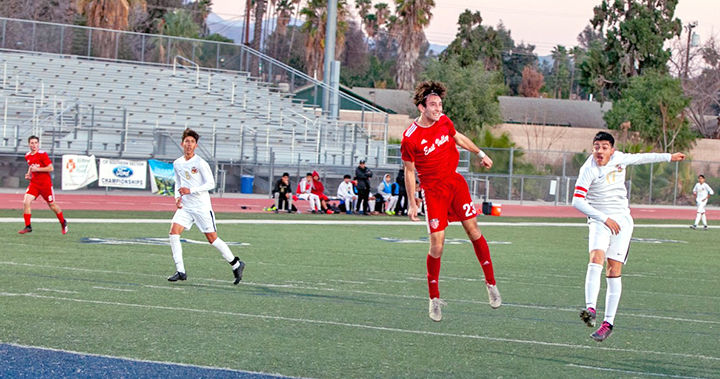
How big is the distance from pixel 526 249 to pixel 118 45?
86.1ft

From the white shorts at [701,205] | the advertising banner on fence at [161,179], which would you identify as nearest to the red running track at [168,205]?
the advertising banner on fence at [161,179]

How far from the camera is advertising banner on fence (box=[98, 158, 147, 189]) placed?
31531mm

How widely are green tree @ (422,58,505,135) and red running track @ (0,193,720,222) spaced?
638 inches

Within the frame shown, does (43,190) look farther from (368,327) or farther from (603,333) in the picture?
(603,333)

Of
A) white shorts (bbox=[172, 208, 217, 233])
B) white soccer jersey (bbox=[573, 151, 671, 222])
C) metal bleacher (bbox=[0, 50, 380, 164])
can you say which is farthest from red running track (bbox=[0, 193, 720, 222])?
white soccer jersey (bbox=[573, 151, 671, 222])

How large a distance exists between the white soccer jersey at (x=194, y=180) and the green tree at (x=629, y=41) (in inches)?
1891

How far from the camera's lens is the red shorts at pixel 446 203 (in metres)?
9.12

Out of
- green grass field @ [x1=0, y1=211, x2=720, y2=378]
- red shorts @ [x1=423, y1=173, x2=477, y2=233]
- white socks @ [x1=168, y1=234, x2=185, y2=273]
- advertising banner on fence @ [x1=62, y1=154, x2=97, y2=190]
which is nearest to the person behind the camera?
green grass field @ [x1=0, y1=211, x2=720, y2=378]

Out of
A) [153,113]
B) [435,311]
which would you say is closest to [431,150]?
[435,311]

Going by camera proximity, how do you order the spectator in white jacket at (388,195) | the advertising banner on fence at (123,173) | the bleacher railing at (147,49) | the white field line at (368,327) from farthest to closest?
the bleacher railing at (147,49) → the advertising banner on fence at (123,173) → the spectator in white jacket at (388,195) → the white field line at (368,327)

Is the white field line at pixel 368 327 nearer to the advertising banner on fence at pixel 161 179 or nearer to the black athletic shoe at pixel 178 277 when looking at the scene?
the black athletic shoe at pixel 178 277

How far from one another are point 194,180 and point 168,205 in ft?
58.5

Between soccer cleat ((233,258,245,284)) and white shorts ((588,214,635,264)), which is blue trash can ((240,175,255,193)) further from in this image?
white shorts ((588,214,635,264))

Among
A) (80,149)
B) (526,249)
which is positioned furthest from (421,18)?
(526,249)
